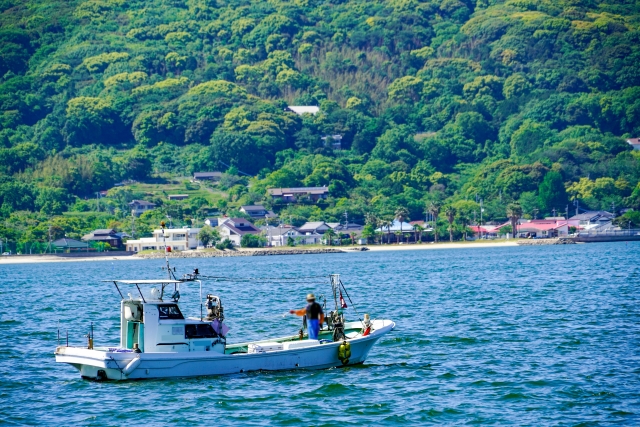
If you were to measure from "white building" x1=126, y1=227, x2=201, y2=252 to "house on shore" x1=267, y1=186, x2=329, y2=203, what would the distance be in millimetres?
30038

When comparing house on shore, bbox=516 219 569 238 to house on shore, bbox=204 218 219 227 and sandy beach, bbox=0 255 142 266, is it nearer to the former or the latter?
house on shore, bbox=204 218 219 227

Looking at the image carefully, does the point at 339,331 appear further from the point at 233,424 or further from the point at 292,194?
the point at 292,194

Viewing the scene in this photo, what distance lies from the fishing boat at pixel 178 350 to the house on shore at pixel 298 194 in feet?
A: 525

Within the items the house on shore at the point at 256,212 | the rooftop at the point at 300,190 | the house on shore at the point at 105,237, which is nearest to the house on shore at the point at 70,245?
the house on shore at the point at 105,237

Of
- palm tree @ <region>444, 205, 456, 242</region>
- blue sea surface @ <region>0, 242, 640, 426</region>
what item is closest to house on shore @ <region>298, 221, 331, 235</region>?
palm tree @ <region>444, 205, 456, 242</region>

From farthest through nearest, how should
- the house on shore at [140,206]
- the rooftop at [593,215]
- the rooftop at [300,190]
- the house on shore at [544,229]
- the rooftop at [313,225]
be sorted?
the rooftop at [300,190] → the house on shore at [140,206] → the rooftop at [593,215] → the rooftop at [313,225] → the house on shore at [544,229]

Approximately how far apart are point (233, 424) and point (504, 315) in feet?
78.7

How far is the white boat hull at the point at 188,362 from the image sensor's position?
32.6 metres

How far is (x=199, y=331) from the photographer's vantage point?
110ft

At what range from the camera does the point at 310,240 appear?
171000 mm

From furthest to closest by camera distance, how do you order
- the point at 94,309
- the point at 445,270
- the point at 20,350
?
the point at 445,270 → the point at 94,309 → the point at 20,350

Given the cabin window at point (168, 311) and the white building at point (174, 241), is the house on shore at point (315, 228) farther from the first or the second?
the cabin window at point (168, 311)

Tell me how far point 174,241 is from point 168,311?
133 metres

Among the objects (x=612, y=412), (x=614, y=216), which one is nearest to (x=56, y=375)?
(x=612, y=412)
